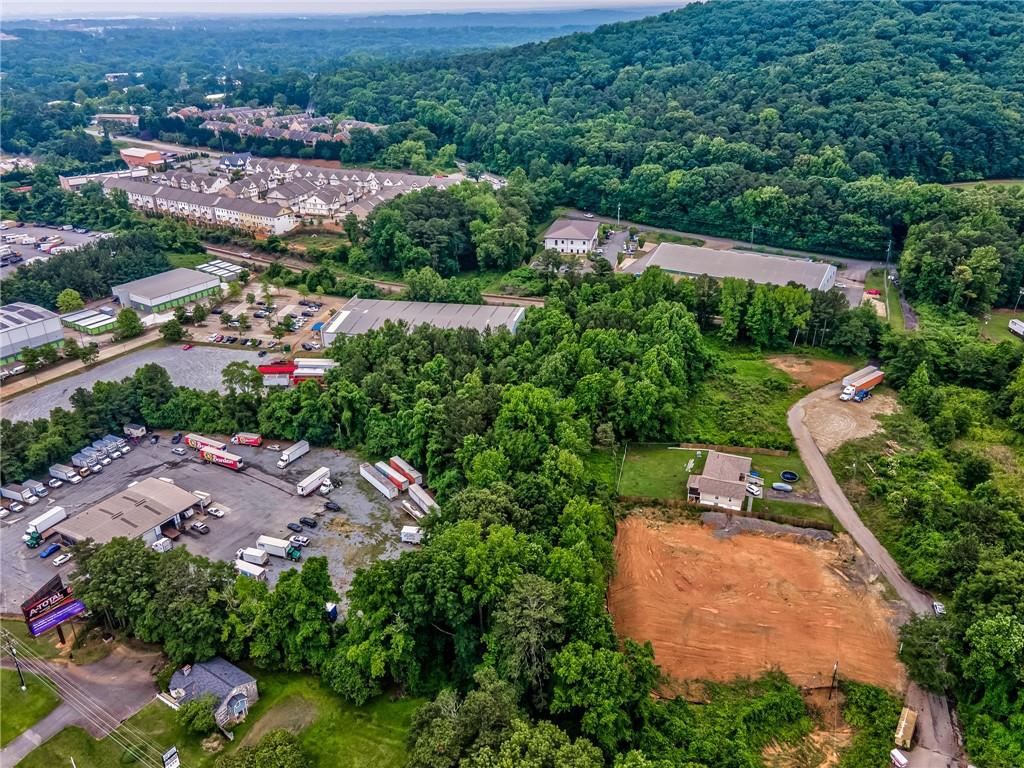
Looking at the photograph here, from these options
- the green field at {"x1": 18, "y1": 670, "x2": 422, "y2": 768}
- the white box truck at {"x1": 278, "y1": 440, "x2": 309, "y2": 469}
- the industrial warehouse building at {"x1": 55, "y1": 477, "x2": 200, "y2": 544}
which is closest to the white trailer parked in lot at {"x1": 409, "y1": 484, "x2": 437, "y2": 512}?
the white box truck at {"x1": 278, "y1": 440, "x2": 309, "y2": 469}

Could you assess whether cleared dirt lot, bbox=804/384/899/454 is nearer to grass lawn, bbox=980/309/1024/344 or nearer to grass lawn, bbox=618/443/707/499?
grass lawn, bbox=618/443/707/499

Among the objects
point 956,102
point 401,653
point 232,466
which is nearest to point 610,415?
point 401,653

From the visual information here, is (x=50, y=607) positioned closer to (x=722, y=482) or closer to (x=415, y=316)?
(x=722, y=482)

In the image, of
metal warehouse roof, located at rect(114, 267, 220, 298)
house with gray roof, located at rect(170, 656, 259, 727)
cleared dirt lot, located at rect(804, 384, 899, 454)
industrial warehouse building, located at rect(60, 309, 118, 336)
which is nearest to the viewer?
house with gray roof, located at rect(170, 656, 259, 727)

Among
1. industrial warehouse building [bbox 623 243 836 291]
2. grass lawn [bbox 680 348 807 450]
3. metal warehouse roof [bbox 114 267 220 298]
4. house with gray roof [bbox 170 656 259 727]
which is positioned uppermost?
industrial warehouse building [bbox 623 243 836 291]

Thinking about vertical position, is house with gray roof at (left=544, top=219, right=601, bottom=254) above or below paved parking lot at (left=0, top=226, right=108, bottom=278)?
above

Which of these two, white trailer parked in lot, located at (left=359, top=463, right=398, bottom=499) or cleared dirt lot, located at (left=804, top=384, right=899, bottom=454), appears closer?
white trailer parked in lot, located at (left=359, top=463, right=398, bottom=499)

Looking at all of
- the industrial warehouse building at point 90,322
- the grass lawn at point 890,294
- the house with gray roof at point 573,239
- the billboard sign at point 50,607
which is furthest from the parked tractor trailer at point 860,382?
the industrial warehouse building at point 90,322

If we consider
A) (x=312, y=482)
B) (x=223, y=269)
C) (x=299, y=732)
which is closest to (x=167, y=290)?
(x=223, y=269)
